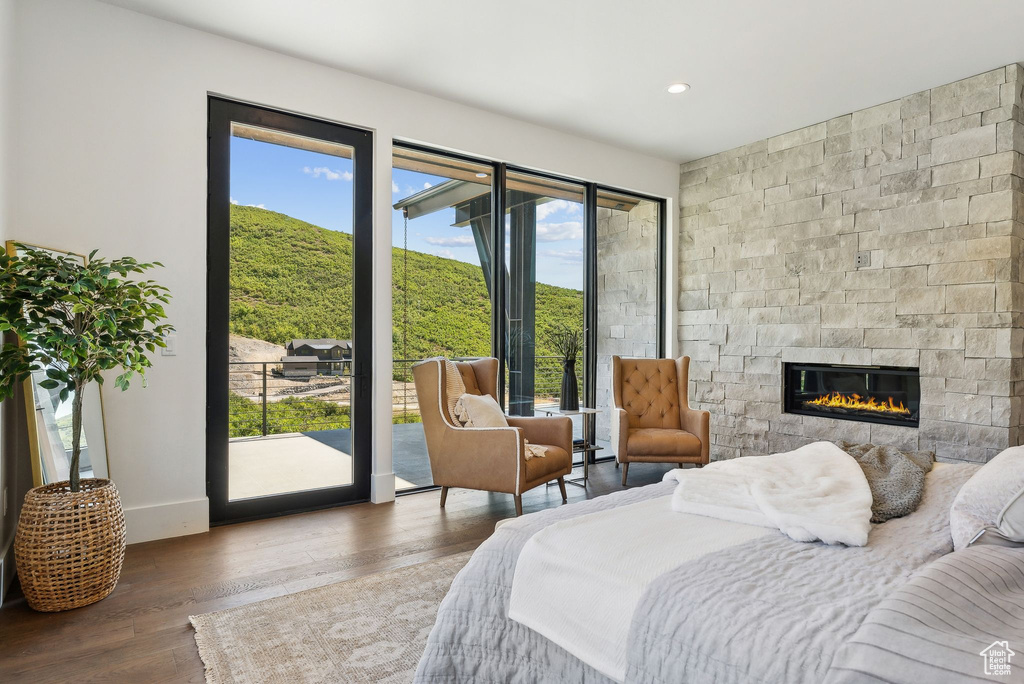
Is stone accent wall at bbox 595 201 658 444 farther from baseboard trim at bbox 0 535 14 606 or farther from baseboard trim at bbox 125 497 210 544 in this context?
baseboard trim at bbox 0 535 14 606

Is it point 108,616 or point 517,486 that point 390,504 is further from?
point 108,616

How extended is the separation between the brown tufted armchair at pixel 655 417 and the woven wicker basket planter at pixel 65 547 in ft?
10.6

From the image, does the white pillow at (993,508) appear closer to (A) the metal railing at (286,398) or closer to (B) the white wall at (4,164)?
(A) the metal railing at (286,398)

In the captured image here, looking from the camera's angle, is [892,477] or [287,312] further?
[287,312]

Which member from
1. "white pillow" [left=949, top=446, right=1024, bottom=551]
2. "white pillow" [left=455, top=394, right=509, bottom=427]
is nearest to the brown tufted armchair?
"white pillow" [left=455, top=394, right=509, bottom=427]

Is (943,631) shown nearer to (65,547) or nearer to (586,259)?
(65,547)

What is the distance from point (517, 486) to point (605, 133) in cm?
316

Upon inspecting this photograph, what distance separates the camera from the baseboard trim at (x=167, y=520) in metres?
3.13

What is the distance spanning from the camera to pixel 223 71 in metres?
3.43

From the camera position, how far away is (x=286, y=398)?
12.1 feet

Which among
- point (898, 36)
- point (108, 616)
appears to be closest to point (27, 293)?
point (108, 616)

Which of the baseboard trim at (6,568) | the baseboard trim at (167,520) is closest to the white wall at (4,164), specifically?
the baseboard trim at (6,568)

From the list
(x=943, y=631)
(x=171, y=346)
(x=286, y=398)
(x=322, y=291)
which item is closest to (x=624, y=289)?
(x=322, y=291)

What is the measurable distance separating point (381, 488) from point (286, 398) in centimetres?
87
